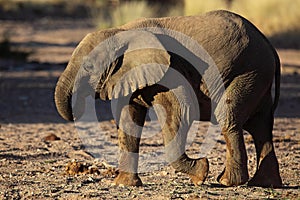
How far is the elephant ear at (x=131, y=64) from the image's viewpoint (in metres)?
6.72

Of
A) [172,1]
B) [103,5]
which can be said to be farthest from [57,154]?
[103,5]

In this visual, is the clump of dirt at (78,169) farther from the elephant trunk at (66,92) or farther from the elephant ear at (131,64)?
the elephant ear at (131,64)

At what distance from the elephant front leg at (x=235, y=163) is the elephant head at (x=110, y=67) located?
0.86 m

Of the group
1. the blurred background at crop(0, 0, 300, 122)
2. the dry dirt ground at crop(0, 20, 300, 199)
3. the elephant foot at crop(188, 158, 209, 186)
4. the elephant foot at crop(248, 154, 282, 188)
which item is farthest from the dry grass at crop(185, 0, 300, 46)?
the elephant foot at crop(188, 158, 209, 186)

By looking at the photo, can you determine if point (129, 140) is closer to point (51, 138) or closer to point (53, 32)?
point (51, 138)

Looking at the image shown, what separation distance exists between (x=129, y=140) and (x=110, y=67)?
25.8 inches

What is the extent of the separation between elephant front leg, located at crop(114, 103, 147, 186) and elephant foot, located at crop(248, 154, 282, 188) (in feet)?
3.42

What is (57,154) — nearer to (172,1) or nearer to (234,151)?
(234,151)

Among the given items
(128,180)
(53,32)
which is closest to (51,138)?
(128,180)

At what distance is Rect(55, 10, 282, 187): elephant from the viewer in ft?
22.4

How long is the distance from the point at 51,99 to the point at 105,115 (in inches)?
76.5

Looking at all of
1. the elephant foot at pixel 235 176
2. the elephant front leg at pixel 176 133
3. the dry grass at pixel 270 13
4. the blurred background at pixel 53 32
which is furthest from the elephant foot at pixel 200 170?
the dry grass at pixel 270 13

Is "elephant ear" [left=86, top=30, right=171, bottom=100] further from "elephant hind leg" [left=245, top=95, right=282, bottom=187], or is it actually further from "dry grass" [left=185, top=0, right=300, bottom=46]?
"dry grass" [left=185, top=0, right=300, bottom=46]

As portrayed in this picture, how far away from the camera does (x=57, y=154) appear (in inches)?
353
